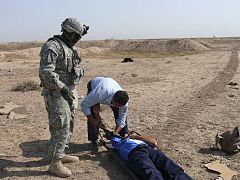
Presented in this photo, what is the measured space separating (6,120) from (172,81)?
8.67 meters

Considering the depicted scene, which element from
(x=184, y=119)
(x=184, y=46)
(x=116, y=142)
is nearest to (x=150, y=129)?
(x=184, y=119)

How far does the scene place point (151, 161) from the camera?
4953 mm

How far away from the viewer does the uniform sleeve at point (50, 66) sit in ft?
15.5

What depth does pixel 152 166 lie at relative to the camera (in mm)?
4801

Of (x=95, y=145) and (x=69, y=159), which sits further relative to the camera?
(x=95, y=145)

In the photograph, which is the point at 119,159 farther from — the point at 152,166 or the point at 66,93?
the point at 66,93

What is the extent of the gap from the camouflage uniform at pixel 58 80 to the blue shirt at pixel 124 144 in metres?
0.85

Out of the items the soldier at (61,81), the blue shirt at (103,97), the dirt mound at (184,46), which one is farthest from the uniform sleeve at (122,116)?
the dirt mound at (184,46)

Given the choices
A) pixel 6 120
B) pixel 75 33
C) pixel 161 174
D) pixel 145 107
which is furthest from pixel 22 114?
pixel 161 174

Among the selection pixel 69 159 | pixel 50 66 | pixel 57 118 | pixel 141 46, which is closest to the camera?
pixel 50 66

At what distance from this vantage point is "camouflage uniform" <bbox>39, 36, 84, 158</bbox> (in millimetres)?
4754

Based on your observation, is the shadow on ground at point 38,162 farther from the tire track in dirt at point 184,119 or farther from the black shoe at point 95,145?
the tire track in dirt at point 184,119

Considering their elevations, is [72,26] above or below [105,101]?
above

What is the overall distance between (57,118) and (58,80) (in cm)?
52
